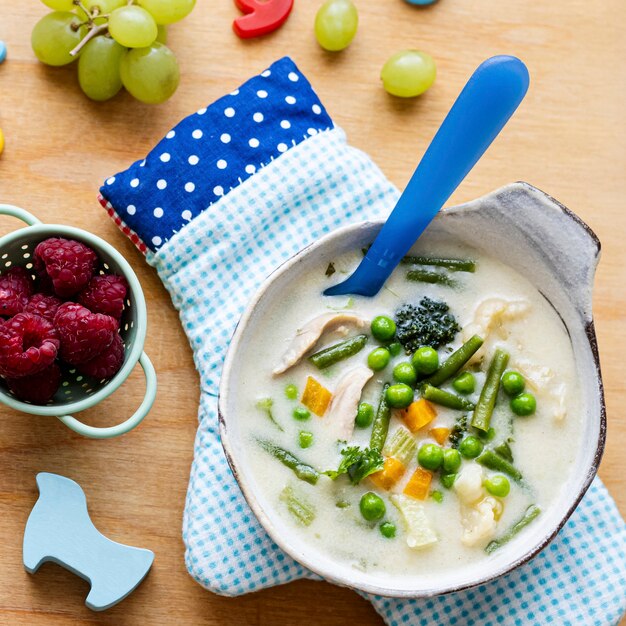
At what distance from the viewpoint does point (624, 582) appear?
4.83ft

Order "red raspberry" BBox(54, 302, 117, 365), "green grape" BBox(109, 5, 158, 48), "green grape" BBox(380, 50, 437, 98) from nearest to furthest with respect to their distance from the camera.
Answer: "red raspberry" BBox(54, 302, 117, 365) → "green grape" BBox(109, 5, 158, 48) → "green grape" BBox(380, 50, 437, 98)

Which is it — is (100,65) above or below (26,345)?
above

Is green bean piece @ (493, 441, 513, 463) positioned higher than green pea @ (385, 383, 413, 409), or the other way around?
green pea @ (385, 383, 413, 409)

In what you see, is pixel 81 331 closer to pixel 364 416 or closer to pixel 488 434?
pixel 364 416

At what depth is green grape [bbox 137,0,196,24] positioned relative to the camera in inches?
63.1

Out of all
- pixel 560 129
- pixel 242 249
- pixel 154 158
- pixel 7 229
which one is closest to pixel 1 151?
pixel 7 229

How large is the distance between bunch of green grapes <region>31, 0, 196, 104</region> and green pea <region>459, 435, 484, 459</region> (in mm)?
848

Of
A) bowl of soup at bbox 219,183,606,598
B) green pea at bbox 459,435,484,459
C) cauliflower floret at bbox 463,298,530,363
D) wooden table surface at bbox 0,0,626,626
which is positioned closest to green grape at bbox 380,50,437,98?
wooden table surface at bbox 0,0,626,626

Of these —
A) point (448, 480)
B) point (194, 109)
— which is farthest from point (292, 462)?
point (194, 109)

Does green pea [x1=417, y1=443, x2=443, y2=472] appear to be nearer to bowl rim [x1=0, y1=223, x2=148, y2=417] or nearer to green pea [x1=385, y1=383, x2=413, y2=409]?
green pea [x1=385, y1=383, x2=413, y2=409]

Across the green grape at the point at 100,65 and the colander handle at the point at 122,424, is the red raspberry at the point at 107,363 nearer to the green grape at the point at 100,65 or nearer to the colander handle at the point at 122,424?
the colander handle at the point at 122,424

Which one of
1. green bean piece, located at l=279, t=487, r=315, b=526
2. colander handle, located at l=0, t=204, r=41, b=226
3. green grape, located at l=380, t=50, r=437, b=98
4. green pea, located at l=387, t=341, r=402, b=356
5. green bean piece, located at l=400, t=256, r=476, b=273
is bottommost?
green bean piece, located at l=279, t=487, r=315, b=526

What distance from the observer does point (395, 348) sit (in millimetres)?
1425

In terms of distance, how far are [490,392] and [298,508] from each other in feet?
1.18
